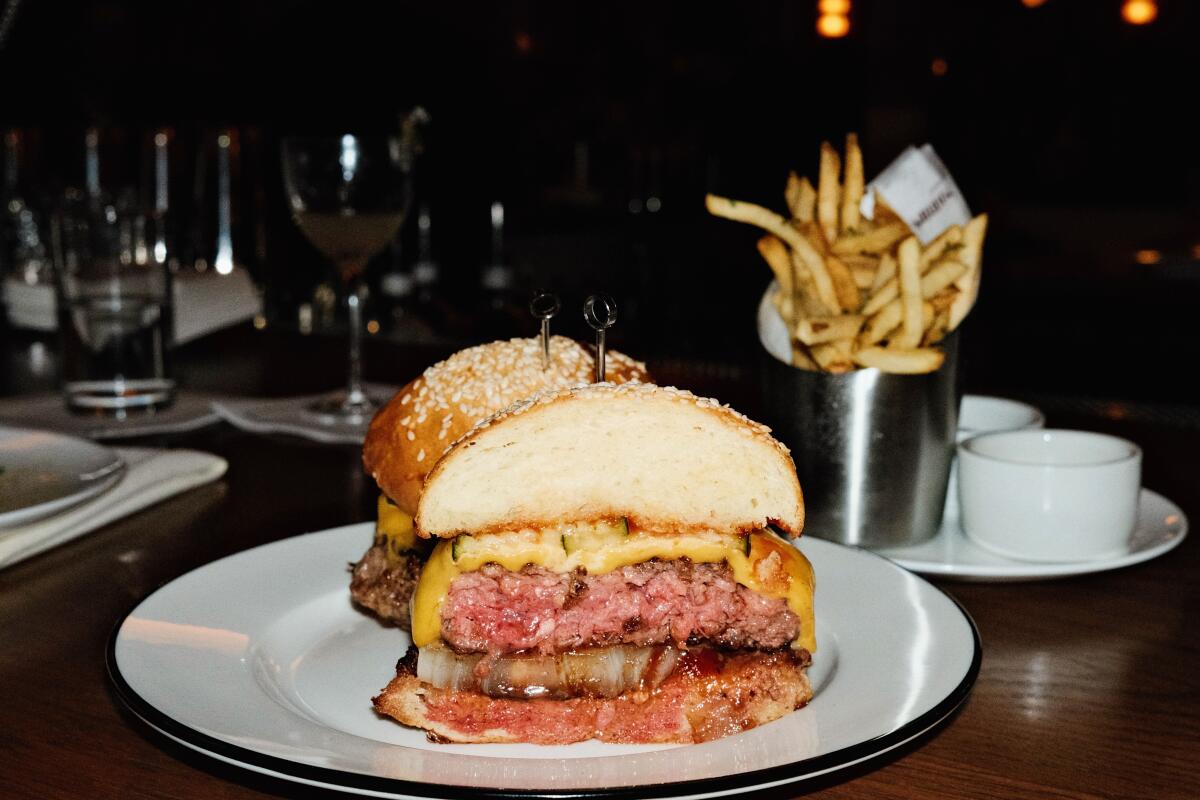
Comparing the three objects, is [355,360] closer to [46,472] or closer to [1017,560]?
[46,472]

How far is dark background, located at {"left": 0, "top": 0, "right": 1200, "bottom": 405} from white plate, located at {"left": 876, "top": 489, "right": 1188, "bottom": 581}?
6.33 metres

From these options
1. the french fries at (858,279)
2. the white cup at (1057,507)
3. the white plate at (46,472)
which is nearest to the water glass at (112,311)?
the white plate at (46,472)

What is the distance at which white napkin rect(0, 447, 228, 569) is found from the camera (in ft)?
6.26

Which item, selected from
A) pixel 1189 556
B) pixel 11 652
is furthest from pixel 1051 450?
pixel 11 652

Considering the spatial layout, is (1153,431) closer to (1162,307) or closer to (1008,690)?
(1008,690)

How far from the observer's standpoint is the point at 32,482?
7.03ft

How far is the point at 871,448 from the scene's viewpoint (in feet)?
6.86

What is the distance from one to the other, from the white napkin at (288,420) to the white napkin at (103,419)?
63mm

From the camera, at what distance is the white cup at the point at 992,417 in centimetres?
245

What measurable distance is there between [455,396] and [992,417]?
1237 mm

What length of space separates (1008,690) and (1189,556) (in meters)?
0.73

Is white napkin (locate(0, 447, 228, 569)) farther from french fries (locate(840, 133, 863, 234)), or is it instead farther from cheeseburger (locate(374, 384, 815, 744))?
french fries (locate(840, 133, 863, 234))

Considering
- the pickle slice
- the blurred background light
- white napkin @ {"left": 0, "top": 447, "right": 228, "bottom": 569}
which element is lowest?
white napkin @ {"left": 0, "top": 447, "right": 228, "bottom": 569}

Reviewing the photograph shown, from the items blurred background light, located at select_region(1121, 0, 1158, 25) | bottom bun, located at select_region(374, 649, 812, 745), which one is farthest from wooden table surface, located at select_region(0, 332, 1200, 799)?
blurred background light, located at select_region(1121, 0, 1158, 25)
